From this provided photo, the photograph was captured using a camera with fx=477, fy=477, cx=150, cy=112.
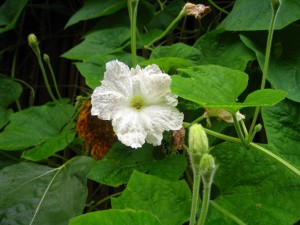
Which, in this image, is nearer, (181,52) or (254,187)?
(254,187)

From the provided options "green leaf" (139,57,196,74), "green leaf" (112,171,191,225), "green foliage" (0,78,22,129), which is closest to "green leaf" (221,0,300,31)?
"green leaf" (139,57,196,74)

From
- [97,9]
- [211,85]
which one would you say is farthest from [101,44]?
[211,85]

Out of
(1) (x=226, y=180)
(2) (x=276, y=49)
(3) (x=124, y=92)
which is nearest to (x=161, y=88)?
(3) (x=124, y=92)

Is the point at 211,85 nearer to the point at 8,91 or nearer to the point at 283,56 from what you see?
the point at 283,56

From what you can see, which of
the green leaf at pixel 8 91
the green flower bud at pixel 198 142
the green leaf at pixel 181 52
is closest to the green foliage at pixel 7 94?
the green leaf at pixel 8 91

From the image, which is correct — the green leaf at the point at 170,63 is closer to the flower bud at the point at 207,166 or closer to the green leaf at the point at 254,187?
the green leaf at the point at 254,187

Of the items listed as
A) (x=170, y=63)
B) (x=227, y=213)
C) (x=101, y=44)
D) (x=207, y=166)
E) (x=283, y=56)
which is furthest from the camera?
(x=101, y=44)
